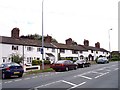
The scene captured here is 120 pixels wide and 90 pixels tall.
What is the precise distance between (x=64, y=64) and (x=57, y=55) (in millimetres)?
38958

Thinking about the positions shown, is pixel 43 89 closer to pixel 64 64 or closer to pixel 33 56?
pixel 64 64

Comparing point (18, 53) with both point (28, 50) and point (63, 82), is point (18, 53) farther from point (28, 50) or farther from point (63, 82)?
point (63, 82)

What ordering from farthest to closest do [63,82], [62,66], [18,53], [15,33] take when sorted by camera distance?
[15,33]
[18,53]
[62,66]
[63,82]

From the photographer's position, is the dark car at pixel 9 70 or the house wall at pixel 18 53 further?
the house wall at pixel 18 53

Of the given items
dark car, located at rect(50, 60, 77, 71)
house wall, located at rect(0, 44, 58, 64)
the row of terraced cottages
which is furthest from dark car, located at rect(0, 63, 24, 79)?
house wall, located at rect(0, 44, 58, 64)

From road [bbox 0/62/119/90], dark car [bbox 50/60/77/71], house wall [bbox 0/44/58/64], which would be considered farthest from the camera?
house wall [bbox 0/44/58/64]

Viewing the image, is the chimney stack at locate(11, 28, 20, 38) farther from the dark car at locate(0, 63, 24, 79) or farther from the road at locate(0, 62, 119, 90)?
the road at locate(0, 62, 119, 90)

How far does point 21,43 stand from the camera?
59.3 m

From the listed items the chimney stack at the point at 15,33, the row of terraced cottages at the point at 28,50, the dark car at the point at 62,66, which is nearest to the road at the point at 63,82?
the dark car at the point at 62,66

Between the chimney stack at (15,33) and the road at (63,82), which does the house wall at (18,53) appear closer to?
the chimney stack at (15,33)

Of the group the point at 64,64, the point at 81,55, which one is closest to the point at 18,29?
the point at 64,64

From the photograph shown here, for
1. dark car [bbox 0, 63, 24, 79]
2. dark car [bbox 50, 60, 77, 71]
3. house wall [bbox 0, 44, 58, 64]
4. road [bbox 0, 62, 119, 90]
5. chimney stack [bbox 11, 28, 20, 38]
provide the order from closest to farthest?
road [bbox 0, 62, 119, 90], dark car [bbox 0, 63, 24, 79], dark car [bbox 50, 60, 77, 71], house wall [bbox 0, 44, 58, 64], chimney stack [bbox 11, 28, 20, 38]

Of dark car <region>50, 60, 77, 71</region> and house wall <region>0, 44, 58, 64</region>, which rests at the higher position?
house wall <region>0, 44, 58, 64</region>

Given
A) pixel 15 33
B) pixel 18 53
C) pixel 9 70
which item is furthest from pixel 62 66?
pixel 15 33
